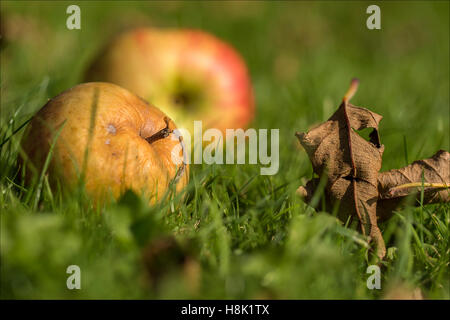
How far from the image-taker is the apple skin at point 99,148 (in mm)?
1758

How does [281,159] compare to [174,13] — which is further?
[174,13]

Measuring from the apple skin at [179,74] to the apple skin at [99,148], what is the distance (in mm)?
863

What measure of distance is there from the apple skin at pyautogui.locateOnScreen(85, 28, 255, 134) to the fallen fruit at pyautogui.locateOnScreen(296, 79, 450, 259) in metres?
1.02

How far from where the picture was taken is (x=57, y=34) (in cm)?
448

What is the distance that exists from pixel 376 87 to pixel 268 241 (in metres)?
2.70

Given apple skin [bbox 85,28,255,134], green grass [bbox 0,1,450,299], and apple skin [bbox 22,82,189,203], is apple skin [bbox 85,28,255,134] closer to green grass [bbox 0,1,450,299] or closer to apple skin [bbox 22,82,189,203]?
green grass [bbox 0,1,450,299]

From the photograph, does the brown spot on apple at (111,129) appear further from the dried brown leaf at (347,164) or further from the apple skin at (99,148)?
the dried brown leaf at (347,164)

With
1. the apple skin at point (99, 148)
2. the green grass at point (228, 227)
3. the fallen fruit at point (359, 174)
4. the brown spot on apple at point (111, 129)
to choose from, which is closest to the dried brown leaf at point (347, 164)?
the fallen fruit at point (359, 174)

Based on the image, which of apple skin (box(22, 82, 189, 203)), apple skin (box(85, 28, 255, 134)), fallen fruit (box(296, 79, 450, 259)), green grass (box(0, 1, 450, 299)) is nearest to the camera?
green grass (box(0, 1, 450, 299))

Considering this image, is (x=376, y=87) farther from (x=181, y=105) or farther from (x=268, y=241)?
(x=268, y=241)

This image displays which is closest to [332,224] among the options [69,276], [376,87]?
[69,276]

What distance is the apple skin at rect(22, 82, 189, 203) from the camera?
176 centimetres

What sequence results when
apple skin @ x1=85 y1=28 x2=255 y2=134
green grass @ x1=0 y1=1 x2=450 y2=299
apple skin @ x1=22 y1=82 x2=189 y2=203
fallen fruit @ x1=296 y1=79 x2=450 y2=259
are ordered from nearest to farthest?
green grass @ x1=0 y1=1 x2=450 y2=299, apple skin @ x1=22 y1=82 x2=189 y2=203, fallen fruit @ x1=296 y1=79 x2=450 y2=259, apple skin @ x1=85 y1=28 x2=255 y2=134

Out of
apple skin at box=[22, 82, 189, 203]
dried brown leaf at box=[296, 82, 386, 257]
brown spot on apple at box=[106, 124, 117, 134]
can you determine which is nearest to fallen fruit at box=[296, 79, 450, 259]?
dried brown leaf at box=[296, 82, 386, 257]
